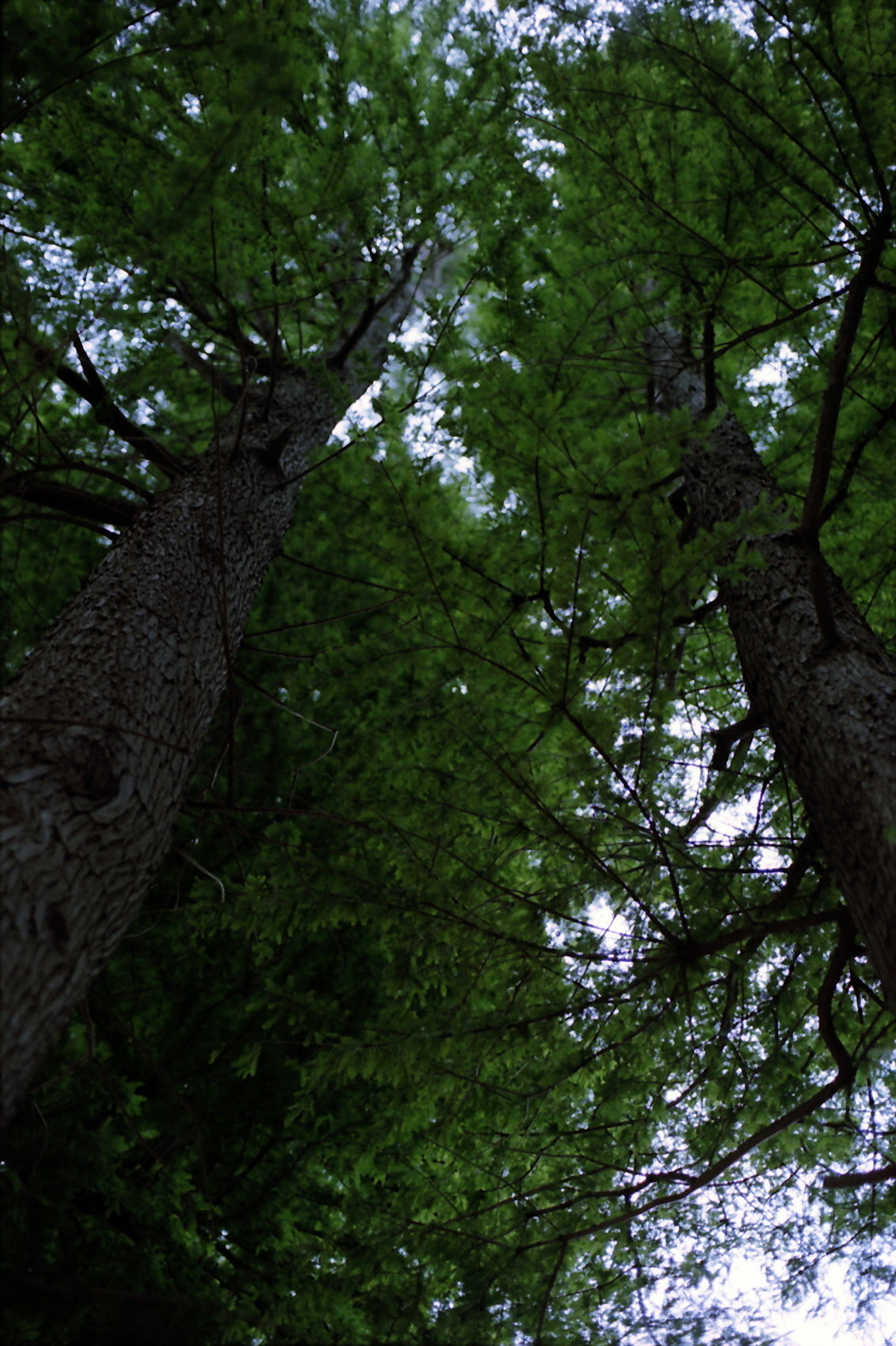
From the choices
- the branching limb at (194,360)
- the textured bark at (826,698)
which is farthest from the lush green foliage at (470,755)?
the textured bark at (826,698)

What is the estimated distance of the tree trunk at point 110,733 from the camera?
1.59 meters

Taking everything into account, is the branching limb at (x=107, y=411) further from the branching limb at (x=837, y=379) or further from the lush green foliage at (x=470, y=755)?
the branching limb at (x=837, y=379)

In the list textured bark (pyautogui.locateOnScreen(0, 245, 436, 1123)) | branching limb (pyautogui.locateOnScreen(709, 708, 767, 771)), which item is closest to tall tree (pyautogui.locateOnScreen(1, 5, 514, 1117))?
textured bark (pyautogui.locateOnScreen(0, 245, 436, 1123))

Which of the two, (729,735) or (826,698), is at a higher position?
(729,735)

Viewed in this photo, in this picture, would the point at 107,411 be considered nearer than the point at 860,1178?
No

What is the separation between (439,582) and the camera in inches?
121

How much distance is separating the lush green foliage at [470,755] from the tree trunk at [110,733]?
294mm

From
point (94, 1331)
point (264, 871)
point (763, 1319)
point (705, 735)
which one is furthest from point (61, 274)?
point (763, 1319)

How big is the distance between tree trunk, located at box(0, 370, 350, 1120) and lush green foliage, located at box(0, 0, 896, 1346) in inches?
11.6

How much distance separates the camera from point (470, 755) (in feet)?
15.1

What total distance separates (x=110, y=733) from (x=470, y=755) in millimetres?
2753

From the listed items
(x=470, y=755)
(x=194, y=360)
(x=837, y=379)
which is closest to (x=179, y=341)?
(x=194, y=360)

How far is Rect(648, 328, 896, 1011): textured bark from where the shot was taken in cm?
215

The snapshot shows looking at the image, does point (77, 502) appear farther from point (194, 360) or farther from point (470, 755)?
point (470, 755)
